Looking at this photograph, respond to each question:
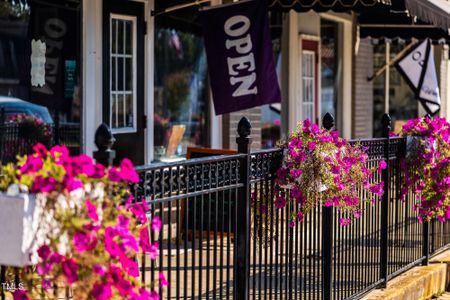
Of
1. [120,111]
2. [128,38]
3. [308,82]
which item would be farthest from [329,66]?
[120,111]

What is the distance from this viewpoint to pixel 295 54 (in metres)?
13.4

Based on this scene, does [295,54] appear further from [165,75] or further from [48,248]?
[48,248]

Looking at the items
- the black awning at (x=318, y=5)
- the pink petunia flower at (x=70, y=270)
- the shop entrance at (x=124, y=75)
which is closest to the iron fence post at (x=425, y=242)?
the black awning at (x=318, y=5)

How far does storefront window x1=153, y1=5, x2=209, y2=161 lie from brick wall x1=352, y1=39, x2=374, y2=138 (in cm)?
499

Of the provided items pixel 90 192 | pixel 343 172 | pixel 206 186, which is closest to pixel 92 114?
pixel 343 172

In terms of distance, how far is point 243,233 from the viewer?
5.49 meters

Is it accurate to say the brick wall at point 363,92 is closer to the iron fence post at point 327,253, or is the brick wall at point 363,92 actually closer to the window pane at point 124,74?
the window pane at point 124,74

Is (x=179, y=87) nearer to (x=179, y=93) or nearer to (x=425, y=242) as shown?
(x=179, y=93)

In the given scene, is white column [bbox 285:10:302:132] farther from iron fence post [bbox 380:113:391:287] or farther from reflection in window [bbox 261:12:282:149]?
iron fence post [bbox 380:113:391:287]

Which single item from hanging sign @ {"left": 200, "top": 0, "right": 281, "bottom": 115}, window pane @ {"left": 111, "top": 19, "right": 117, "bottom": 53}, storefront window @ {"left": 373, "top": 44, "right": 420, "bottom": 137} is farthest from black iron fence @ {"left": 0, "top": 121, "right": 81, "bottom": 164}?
storefront window @ {"left": 373, "top": 44, "right": 420, "bottom": 137}

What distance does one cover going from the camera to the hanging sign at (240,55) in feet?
30.4

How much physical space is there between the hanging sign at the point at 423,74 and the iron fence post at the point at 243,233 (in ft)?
32.2

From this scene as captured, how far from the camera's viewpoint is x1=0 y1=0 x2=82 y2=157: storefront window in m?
7.95

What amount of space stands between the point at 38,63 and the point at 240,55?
2.12m
